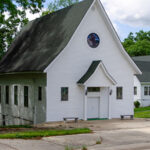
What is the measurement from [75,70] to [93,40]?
2.71 meters

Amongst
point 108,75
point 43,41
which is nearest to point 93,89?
point 108,75

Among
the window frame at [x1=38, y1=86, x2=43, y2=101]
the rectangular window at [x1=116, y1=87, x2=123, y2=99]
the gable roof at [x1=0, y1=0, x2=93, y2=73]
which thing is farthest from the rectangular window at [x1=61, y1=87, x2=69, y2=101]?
the rectangular window at [x1=116, y1=87, x2=123, y2=99]

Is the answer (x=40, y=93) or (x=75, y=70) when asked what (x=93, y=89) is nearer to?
(x=75, y=70)

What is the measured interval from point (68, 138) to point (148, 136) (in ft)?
13.7

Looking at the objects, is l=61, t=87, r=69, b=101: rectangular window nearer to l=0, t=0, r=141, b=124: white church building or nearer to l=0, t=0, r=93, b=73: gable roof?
l=0, t=0, r=141, b=124: white church building

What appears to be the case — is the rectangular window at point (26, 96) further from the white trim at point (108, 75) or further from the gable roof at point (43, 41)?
the white trim at point (108, 75)

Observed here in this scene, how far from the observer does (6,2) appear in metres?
23.6

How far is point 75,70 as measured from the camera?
2402 cm

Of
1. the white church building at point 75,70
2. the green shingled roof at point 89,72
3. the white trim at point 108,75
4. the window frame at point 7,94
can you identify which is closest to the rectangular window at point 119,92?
the white church building at point 75,70

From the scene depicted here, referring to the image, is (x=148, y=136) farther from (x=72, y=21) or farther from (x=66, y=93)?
(x=72, y=21)

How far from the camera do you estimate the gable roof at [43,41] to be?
77.9 feet

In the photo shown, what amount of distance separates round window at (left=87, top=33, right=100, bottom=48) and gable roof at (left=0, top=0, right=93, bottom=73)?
1471 mm

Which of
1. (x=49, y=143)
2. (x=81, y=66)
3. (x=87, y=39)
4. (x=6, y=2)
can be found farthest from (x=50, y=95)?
(x=49, y=143)

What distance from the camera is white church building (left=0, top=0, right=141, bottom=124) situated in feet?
76.3
